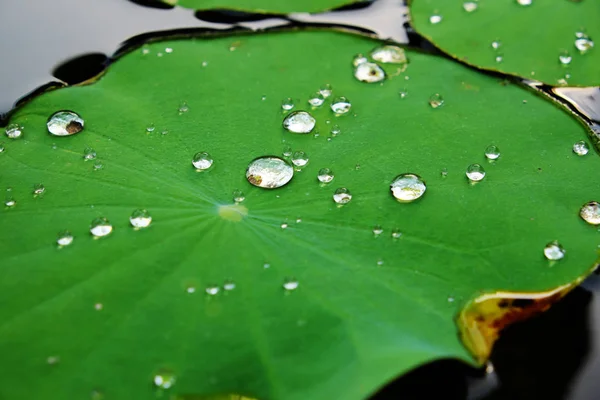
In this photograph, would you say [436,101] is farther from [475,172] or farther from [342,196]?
A: [342,196]

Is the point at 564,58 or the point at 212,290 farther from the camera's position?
the point at 564,58

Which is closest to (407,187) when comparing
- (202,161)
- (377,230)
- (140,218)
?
(377,230)

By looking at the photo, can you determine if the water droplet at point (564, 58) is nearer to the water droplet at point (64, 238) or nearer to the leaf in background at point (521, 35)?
the leaf in background at point (521, 35)

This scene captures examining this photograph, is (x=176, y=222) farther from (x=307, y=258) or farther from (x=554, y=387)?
(x=554, y=387)

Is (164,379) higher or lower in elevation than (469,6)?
lower

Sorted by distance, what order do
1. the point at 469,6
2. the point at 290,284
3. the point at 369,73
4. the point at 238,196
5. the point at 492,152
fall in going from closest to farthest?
the point at 290,284
the point at 238,196
the point at 492,152
the point at 369,73
the point at 469,6

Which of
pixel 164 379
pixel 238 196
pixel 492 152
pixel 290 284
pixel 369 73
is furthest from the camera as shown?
pixel 369 73
